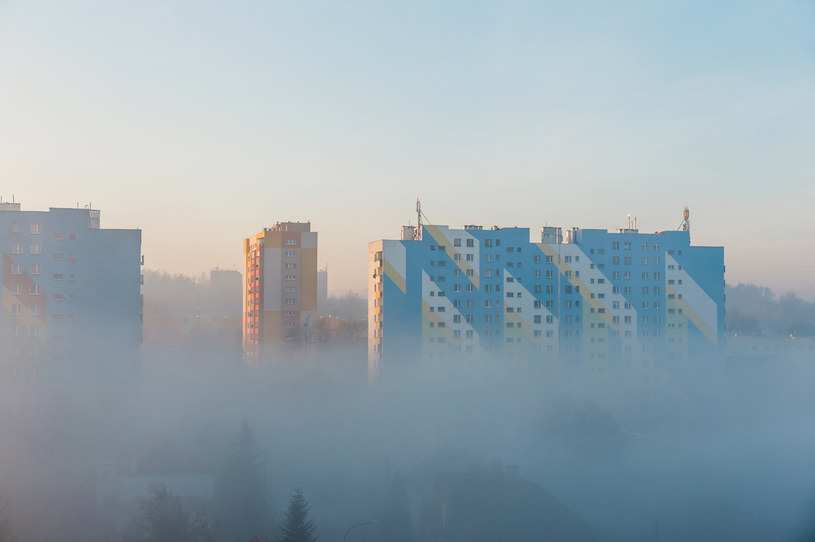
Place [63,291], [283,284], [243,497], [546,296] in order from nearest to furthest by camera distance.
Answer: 1. [243,497]
2. [63,291]
3. [546,296]
4. [283,284]

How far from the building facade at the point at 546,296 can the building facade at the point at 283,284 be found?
6848 mm

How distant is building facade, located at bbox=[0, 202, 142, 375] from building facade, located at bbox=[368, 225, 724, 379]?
10.3 m

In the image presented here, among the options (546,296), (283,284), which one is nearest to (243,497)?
(546,296)

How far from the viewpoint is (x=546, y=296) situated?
32625mm

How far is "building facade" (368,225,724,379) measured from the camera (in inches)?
1230

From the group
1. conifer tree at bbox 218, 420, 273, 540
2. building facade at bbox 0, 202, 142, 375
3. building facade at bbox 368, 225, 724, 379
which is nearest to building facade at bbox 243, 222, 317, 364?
building facade at bbox 368, 225, 724, 379

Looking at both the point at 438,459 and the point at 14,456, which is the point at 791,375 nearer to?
the point at 438,459

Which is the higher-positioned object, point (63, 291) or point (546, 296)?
point (63, 291)

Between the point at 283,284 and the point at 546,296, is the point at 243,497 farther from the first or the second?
the point at 283,284

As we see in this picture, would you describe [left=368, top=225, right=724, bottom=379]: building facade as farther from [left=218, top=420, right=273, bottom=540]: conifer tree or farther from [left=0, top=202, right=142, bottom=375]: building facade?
[left=0, top=202, right=142, bottom=375]: building facade

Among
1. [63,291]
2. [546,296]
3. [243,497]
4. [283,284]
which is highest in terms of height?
[283,284]

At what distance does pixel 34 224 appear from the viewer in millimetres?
26625

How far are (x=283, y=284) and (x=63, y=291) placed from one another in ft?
43.1

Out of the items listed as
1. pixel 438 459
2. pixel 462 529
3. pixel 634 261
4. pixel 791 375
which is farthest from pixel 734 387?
pixel 462 529
